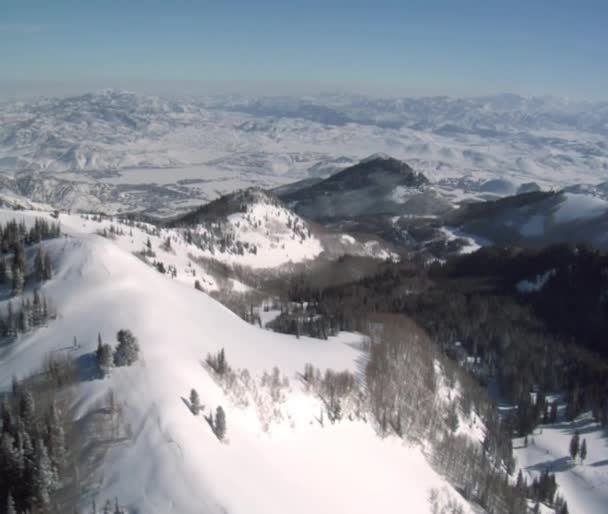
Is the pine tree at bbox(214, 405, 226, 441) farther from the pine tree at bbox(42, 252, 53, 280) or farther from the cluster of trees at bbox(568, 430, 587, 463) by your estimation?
the cluster of trees at bbox(568, 430, 587, 463)

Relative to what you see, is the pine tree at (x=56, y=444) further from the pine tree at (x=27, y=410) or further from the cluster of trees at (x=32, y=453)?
the pine tree at (x=27, y=410)

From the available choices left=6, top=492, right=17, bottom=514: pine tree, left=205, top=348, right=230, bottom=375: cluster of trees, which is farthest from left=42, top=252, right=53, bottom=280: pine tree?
left=6, top=492, right=17, bottom=514: pine tree

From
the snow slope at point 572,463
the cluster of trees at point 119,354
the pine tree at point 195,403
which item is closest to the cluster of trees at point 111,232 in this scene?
the cluster of trees at point 119,354

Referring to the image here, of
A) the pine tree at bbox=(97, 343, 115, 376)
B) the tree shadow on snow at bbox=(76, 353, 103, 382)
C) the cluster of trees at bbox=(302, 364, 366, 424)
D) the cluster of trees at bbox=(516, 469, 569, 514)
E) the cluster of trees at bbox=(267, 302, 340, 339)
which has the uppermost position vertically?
the pine tree at bbox=(97, 343, 115, 376)

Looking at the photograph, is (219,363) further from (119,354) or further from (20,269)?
(20,269)

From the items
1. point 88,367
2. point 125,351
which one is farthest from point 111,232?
point 125,351

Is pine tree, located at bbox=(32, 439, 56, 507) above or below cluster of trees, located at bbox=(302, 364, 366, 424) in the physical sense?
above
